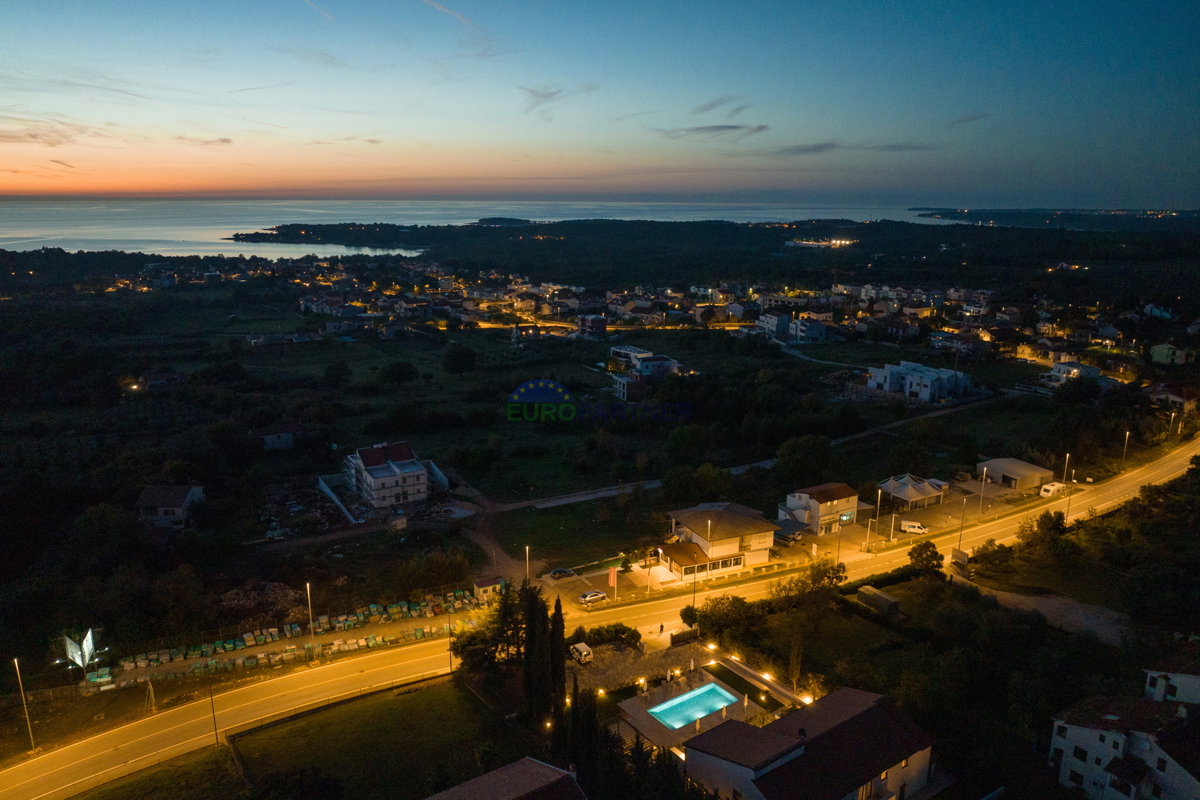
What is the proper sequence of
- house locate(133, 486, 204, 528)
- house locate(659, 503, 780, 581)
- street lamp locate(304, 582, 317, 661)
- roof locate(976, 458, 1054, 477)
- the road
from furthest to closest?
1. roof locate(976, 458, 1054, 477)
2. house locate(133, 486, 204, 528)
3. house locate(659, 503, 780, 581)
4. street lamp locate(304, 582, 317, 661)
5. the road

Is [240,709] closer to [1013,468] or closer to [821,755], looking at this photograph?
[821,755]

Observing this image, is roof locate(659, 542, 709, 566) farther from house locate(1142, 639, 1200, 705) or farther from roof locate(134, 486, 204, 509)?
roof locate(134, 486, 204, 509)

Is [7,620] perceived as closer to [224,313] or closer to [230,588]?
[230,588]

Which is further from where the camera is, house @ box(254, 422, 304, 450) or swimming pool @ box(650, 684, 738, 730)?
house @ box(254, 422, 304, 450)

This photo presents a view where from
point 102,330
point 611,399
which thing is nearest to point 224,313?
point 102,330

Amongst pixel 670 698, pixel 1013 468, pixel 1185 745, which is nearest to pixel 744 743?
pixel 670 698

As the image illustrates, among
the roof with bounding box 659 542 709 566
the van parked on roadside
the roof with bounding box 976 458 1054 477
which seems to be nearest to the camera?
the van parked on roadside

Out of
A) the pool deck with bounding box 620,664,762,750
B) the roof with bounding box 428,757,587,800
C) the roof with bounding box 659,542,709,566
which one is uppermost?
the roof with bounding box 428,757,587,800

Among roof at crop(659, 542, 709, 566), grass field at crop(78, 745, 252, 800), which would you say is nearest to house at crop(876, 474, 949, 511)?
roof at crop(659, 542, 709, 566)
